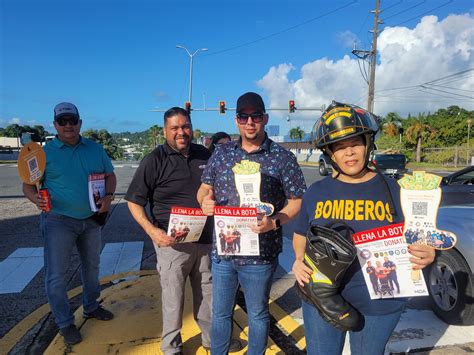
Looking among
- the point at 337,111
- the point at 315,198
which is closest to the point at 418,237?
the point at 315,198

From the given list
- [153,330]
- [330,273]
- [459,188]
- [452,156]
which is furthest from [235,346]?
[452,156]

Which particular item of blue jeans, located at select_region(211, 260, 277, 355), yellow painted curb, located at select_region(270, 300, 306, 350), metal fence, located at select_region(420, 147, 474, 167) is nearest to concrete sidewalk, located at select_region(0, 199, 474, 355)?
yellow painted curb, located at select_region(270, 300, 306, 350)

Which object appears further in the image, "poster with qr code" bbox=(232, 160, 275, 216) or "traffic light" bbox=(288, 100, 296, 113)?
"traffic light" bbox=(288, 100, 296, 113)

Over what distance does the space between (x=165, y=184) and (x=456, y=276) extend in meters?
2.76

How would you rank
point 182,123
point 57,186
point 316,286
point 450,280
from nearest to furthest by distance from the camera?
point 316,286 → point 182,123 → point 57,186 → point 450,280

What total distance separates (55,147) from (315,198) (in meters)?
2.46

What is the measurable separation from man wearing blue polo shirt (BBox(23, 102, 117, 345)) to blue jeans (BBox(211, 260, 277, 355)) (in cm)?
146

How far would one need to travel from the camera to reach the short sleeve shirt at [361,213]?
5.98 ft

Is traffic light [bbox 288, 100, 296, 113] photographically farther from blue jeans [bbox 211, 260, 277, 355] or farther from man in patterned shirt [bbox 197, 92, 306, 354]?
blue jeans [bbox 211, 260, 277, 355]

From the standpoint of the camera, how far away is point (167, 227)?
294 centimetres

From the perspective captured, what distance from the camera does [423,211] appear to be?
5.58 feet

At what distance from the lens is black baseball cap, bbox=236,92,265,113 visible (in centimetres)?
243

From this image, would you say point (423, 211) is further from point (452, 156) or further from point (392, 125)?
point (392, 125)

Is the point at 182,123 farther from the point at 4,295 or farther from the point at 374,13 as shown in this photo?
the point at 374,13
